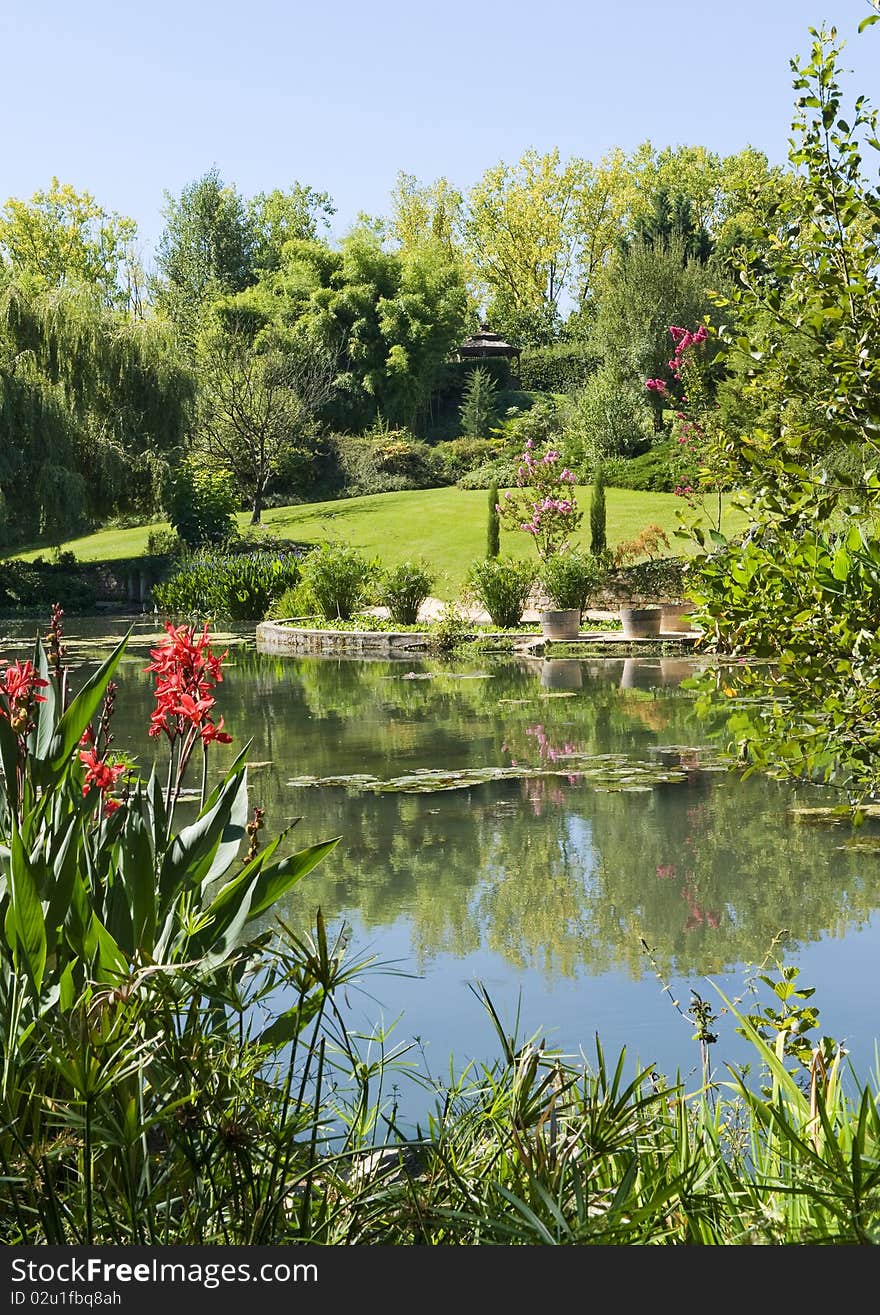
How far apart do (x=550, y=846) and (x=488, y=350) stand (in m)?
35.5

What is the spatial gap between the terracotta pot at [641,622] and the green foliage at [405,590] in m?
A: 3.14

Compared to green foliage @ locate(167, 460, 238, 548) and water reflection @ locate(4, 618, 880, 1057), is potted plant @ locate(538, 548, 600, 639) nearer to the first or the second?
water reflection @ locate(4, 618, 880, 1057)

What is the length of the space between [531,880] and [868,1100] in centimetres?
394

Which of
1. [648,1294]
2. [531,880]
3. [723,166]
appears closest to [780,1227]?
[648,1294]

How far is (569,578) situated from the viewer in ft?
61.1

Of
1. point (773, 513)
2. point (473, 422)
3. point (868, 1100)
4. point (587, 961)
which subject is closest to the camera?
point (868, 1100)

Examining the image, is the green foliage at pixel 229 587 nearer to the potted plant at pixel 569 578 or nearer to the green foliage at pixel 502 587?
the green foliage at pixel 502 587

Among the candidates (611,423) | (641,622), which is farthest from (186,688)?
(611,423)

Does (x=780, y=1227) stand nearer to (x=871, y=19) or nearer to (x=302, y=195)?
(x=871, y=19)

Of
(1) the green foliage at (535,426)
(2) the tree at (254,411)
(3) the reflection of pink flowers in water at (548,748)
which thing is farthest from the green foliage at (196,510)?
(3) the reflection of pink flowers in water at (548,748)

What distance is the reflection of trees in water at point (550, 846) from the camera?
519cm

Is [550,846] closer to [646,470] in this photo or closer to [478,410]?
[646,470]

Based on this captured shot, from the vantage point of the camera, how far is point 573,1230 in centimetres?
185

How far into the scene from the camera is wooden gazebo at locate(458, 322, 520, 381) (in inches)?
1597
